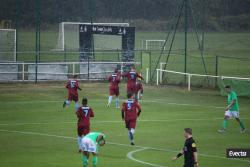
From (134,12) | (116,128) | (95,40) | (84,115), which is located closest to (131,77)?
(116,128)

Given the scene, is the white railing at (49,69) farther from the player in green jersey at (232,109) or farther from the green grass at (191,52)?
the player in green jersey at (232,109)

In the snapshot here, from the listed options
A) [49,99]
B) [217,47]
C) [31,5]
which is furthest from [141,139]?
[217,47]

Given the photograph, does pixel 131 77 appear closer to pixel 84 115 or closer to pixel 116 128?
pixel 116 128

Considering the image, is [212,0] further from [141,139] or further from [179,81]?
[141,139]

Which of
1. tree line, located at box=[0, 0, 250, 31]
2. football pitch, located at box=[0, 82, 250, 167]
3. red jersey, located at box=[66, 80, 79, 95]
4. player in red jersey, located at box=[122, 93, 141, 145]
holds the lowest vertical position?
football pitch, located at box=[0, 82, 250, 167]

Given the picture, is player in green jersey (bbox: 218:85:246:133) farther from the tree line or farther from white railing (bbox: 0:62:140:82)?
the tree line

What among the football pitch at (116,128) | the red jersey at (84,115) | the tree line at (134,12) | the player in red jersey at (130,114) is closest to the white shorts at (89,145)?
the football pitch at (116,128)

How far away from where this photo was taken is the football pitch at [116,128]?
86.4 ft

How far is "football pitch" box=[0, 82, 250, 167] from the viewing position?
26328 mm

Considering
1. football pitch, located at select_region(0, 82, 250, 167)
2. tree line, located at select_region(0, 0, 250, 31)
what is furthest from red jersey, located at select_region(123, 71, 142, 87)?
tree line, located at select_region(0, 0, 250, 31)

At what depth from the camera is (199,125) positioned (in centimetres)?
3534

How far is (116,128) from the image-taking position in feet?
113

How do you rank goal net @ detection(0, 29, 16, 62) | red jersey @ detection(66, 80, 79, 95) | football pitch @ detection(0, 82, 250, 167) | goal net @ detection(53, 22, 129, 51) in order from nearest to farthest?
football pitch @ detection(0, 82, 250, 167), red jersey @ detection(66, 80, 79, 95), goal net @ detection(0, 29, 16, 62), goal net @ detection(53, 22, 129, 51)

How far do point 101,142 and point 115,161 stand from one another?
4.05 m
